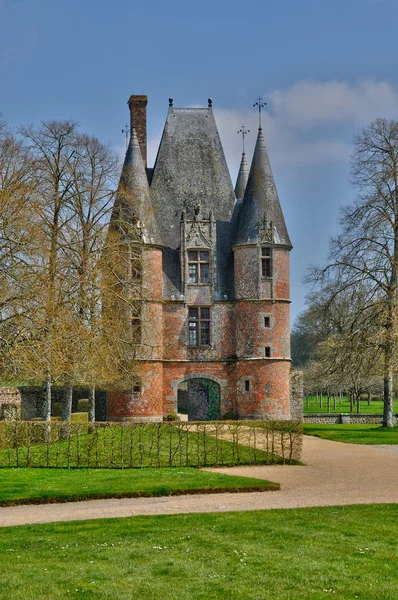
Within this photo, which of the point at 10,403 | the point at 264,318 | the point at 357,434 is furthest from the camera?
the point at 264,318

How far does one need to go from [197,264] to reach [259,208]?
3913 millimetres

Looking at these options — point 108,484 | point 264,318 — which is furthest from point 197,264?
point 108,484

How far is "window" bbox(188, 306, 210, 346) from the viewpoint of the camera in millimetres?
38334

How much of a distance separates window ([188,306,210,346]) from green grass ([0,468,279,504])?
64.4ft

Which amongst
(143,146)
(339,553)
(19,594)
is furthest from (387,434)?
(19,594)

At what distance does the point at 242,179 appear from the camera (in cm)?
4522

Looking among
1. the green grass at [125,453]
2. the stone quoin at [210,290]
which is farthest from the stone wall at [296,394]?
the green grass at [125,453]

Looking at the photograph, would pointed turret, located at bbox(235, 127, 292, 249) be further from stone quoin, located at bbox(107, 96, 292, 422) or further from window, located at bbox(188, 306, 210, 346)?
window, located at bbox(188, 306, 210, 346)

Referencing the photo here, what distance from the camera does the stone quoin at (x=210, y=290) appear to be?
122ft

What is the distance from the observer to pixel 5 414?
3459cm

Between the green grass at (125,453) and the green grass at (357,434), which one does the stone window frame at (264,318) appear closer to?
the green grass at (357,434)

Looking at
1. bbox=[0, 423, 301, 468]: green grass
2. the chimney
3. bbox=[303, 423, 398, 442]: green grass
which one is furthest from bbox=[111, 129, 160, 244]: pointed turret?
bbox=[0, 423, 301, 468]: green grass

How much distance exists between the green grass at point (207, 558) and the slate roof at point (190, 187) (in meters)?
26.8

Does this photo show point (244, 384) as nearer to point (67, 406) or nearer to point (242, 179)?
point (67, 406)
